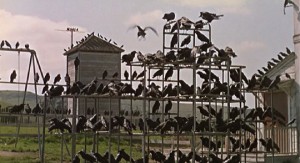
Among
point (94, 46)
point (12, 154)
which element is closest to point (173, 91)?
point (12, 154)

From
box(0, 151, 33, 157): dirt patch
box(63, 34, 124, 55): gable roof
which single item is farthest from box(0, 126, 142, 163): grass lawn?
box(63, 34, 124, 55): gable roof

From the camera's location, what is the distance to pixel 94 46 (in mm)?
26422

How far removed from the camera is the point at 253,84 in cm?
1544

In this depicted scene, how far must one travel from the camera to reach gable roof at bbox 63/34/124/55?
25.8 m

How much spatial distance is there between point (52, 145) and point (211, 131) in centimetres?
1396

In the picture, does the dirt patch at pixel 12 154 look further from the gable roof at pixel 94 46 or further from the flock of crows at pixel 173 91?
the flock of crows at pixel 173 91

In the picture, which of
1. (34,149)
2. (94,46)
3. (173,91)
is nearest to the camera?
(173,91)

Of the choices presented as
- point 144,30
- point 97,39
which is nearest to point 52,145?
point 97,39

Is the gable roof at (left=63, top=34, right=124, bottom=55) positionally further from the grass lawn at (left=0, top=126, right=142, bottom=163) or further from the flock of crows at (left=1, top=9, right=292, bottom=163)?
the flock of crows at (left=1, top=9, right=292, bottom=163)

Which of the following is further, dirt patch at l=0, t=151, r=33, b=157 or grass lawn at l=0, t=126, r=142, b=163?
dirt patch at l=0, t=151, r=33, b=157

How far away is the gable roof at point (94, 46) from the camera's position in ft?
84.7

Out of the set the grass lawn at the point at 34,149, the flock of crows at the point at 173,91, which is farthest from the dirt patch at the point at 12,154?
the flock of crows at the point at 173,91

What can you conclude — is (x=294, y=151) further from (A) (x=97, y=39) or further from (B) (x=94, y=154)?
(A) (x=97, y=39)

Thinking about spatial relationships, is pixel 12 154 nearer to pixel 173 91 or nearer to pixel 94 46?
pixel 94 46
